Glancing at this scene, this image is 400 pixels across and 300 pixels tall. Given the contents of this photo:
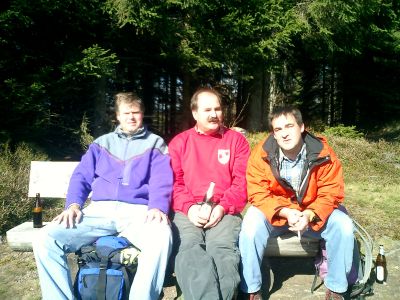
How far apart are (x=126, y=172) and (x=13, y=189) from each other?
252cm

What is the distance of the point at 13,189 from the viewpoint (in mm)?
5344

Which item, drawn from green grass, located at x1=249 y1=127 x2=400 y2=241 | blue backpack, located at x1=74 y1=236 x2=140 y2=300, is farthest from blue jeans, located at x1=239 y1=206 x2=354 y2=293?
green grass, located at x1=249 y1=127 x2=400 y2=241

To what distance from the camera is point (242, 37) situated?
847cm

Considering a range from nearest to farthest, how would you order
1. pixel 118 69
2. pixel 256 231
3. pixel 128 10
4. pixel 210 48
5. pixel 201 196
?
pixel 256 231
pixel 201 196
pixel 128 10
pixel 210 48
pixel 118 69

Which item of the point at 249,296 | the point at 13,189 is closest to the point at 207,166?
the point at 249,296

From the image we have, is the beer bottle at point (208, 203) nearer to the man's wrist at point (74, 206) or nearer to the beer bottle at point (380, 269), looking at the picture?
the man's wrist at point (74, 206)

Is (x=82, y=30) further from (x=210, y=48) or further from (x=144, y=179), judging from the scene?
(x=144, y=179)

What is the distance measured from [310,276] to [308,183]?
42.3 inches

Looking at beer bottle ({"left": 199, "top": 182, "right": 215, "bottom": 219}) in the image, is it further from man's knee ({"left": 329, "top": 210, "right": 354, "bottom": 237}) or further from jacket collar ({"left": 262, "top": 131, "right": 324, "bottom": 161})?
man's knee ({"left": 329, "top": 210, "right": 354, "bottom": 237})

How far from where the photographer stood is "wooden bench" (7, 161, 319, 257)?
339 centimetres

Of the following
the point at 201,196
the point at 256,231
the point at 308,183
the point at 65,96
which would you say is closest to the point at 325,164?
the point at 308,183

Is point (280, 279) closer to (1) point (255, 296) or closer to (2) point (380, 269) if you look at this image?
(1) point (255, 296)

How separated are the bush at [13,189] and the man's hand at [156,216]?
98.0 inches

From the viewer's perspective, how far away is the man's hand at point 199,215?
130 inches
